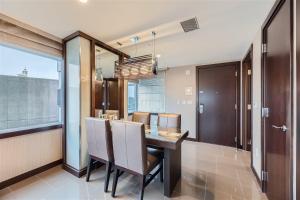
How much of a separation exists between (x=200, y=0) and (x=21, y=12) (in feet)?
7.21

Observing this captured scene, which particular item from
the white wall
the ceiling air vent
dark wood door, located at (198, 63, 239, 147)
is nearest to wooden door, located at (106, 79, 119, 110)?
the ceiling air vent

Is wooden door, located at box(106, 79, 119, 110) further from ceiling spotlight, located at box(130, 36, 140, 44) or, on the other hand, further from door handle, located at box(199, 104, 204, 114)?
door handle, located at box(199, 104, 204, 114)

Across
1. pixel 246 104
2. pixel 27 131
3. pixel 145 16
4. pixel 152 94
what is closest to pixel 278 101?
pixel 145 16

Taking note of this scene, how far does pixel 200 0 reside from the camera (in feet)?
5.32

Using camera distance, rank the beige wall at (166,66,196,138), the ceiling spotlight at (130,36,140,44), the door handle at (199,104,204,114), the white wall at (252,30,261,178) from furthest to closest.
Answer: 1. the beige wall at (166,66,196,138)
2. the door handle at (199,104,204,114)
3. the ceiling spotlight at (130,36,140,44)
4. the white wall at (252,30,261,178)

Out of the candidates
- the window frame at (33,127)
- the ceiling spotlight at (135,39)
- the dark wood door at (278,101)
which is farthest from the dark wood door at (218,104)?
the window frame at (33,127)

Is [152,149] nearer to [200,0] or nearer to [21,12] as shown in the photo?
[200,0]

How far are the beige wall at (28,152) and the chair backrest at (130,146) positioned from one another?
149cm

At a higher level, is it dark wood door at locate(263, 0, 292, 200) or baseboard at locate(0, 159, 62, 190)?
dark wood door at locate(263, 0, 292, 200)

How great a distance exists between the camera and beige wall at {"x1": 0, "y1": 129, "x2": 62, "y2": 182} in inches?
82.4

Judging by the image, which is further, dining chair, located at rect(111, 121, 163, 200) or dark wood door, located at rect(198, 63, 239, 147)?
dark wood door, located at rect(198, 63, 239, 147)

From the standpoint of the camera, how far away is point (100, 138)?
6.86 feet

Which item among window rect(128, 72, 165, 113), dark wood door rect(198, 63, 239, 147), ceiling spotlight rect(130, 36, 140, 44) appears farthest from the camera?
window rect(128, 72, 165, 113)

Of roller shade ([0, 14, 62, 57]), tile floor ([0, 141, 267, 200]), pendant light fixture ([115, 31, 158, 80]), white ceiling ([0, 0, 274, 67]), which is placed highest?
white ceiling ([0, 0, 274, 67])
